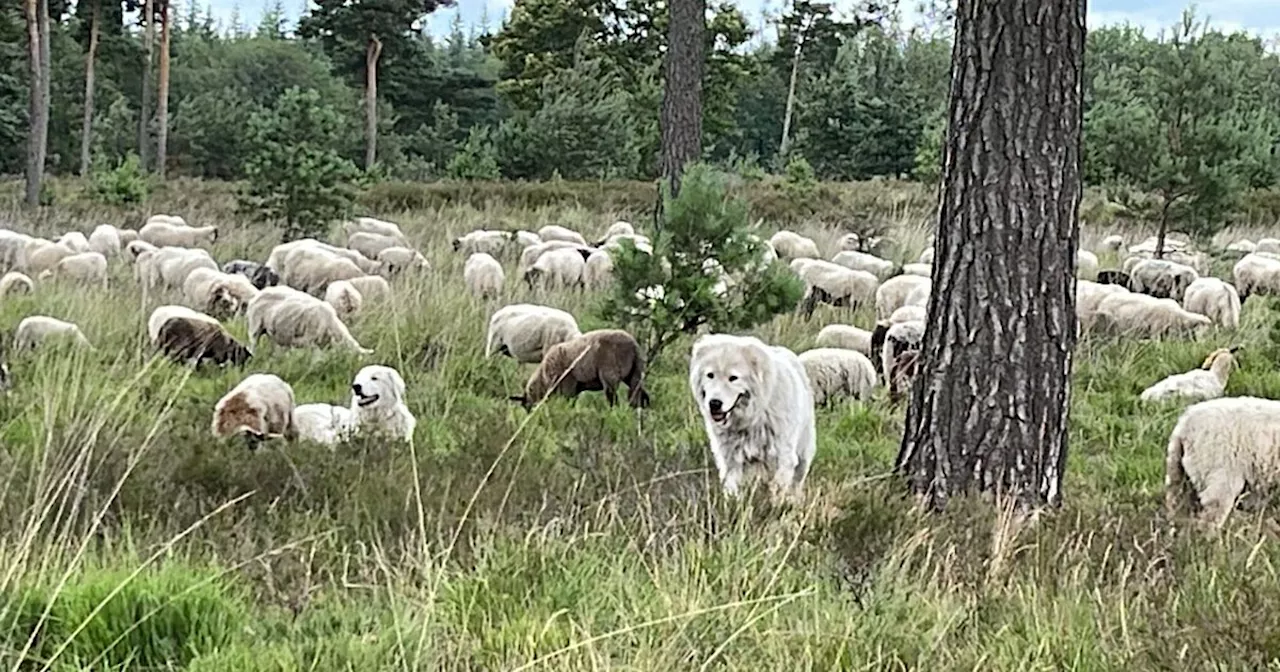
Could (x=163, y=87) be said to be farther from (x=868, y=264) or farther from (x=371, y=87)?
(x=868, y=264)

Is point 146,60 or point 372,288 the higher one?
point 146,60

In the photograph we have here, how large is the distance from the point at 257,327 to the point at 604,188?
60.3 ft

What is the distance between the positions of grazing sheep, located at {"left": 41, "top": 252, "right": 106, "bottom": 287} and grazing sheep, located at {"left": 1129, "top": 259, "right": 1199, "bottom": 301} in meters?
11.5

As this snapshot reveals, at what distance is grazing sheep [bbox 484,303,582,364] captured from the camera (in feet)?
36.2

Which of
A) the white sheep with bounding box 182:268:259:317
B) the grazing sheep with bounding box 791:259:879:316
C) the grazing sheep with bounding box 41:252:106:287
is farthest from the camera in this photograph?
the grazing sheep with bounding box 41:252:106:287

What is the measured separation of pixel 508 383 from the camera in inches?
404

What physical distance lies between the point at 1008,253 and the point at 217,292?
959cm

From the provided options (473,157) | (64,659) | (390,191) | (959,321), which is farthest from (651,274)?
(473,157)

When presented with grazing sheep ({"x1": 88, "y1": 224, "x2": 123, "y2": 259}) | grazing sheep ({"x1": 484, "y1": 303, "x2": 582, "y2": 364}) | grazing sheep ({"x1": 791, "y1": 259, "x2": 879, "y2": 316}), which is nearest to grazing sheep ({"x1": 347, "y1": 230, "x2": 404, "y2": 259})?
grazing sheep ({"x1": 88, "y1": 224, "x2": 123, "y2": 259})

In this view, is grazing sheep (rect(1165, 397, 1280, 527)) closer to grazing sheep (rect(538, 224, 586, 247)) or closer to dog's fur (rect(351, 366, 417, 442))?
dog's fur (rect(351, 366, 417, 442))

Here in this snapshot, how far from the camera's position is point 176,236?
19.7 metres

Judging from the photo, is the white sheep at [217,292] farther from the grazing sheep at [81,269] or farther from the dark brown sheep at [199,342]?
the dark brown sheep at [199,342]

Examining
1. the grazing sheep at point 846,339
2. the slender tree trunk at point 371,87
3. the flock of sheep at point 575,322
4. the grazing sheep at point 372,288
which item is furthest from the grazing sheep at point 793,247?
the slender tree trunk at point 371,87

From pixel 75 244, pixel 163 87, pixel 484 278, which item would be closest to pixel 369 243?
pixel 75 244
